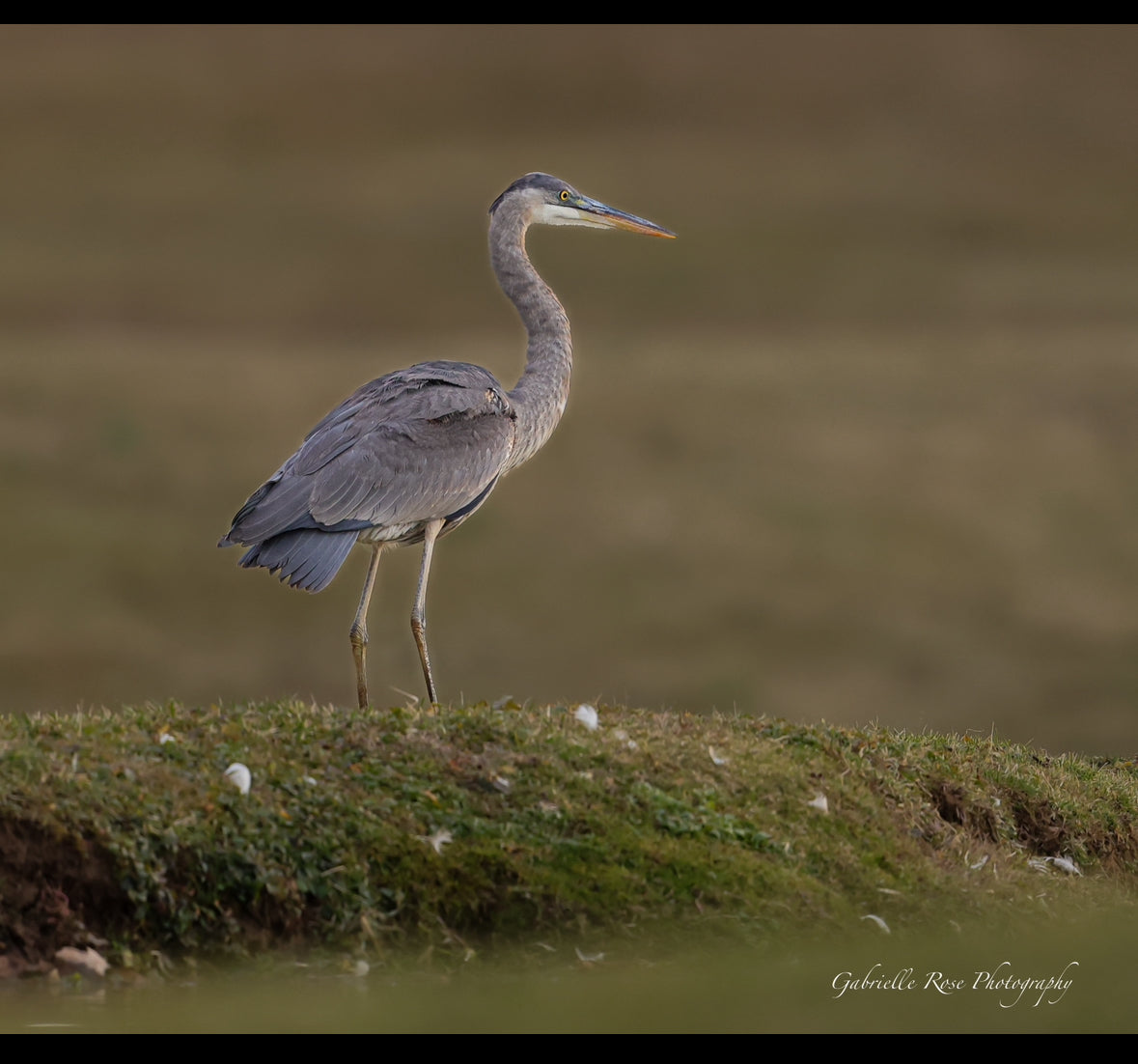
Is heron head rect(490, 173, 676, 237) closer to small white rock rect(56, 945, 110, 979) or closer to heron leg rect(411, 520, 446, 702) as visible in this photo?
heron leg rect(411, 520, 446, 702)

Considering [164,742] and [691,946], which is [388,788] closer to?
[164,742]

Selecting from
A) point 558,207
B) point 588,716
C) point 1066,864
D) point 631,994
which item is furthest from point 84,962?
point 558,207

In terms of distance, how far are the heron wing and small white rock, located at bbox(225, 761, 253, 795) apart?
115 inches

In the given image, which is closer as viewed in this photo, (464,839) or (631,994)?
(631,994)

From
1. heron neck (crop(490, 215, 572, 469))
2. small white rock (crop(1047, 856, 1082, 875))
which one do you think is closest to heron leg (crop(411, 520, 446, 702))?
→ heron neck (crop(490, 215, 572, 469))

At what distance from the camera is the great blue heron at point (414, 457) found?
10.6 m

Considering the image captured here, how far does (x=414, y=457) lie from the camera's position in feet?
36.7

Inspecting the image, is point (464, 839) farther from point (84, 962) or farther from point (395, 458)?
point (395, 458)

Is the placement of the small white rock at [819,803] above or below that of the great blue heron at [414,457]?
below

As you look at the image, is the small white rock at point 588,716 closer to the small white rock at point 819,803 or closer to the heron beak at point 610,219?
the small white rock at point 819,803

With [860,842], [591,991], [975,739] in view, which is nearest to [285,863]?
[591,991]

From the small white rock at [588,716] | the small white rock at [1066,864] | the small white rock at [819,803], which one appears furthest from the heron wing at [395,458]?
the small white rock at [1066,864]

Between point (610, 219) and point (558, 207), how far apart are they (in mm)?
449

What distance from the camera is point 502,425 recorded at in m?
11.7
